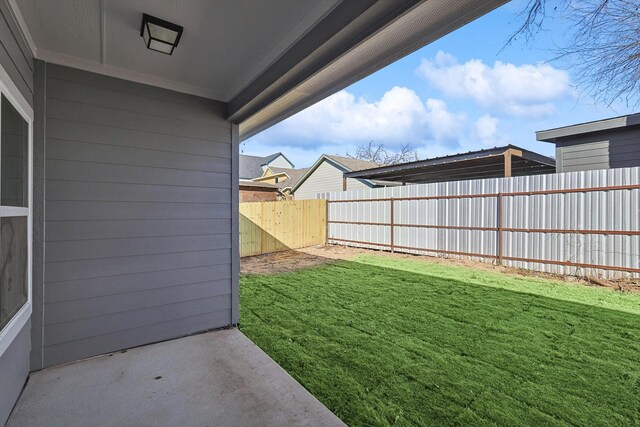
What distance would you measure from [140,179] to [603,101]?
4.23 metres

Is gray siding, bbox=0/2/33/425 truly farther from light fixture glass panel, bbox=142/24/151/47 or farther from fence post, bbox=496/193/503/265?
fence post, bbox=496/193/503/265

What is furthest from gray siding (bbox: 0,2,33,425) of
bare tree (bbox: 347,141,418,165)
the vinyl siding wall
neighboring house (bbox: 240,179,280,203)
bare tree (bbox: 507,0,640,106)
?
bare tree (bbox: 347,141,418,165)

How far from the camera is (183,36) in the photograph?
2047 mm

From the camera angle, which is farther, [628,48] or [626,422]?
[628,48]

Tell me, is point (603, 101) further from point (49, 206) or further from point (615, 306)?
point (49, 206)

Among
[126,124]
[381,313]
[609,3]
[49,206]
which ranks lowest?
[381,313]

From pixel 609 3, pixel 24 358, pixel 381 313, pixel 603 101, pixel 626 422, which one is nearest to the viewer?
pixel 626 422

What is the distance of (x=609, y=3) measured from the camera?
1.90 metres

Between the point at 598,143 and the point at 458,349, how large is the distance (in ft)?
22.8

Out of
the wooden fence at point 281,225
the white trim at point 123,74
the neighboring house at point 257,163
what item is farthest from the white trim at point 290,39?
the neighboring house at point 257,163

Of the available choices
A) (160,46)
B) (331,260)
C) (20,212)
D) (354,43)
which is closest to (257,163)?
(331,260)

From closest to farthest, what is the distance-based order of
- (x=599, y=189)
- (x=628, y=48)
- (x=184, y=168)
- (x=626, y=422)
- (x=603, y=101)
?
1. (x=626, y=422)
2. (x=628, y=48)
3. (x=603, y=101)
4. (x=184, y=168)
5. (x=599, y=189)

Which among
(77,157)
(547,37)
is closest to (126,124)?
(77,157)

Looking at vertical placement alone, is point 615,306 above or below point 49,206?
below
